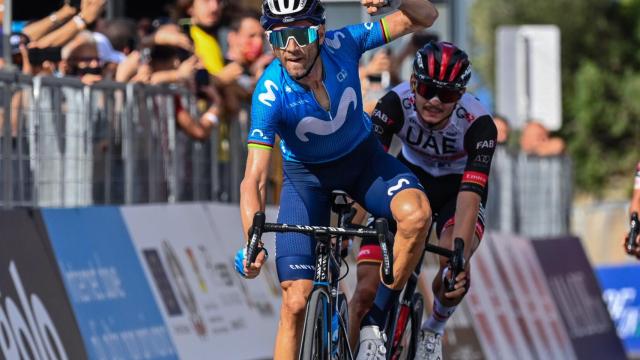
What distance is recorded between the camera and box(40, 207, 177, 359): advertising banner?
380 inches

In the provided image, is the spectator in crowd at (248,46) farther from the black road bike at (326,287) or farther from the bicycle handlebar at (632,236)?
the black road bike at (326,287)

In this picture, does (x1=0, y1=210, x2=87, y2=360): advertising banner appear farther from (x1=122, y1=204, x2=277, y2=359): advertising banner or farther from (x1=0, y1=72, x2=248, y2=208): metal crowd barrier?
(x1=122, y1=204, x2=277, y2=359): advertising banner

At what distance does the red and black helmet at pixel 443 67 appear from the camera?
30.2 feet

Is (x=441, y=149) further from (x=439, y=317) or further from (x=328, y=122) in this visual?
(x=328, y=122)

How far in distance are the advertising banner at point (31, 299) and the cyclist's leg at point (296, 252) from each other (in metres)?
1.69

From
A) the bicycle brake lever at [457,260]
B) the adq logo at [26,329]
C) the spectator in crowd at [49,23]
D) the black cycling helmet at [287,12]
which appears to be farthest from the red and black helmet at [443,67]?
the spectator in crowd at [49,23]

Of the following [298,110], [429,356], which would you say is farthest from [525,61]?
[298,110]

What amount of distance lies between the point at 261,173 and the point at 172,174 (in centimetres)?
385

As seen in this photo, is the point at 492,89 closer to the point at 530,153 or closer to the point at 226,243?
the point at 530,153

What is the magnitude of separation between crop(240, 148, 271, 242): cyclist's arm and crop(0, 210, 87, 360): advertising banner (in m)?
1.77

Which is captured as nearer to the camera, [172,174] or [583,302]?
[172,174]

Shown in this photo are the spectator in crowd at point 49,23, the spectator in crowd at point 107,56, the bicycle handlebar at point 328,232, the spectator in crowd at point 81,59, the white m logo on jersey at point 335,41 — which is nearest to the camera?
the bicycle handlebar at point 328,232

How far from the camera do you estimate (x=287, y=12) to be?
8.12 metres

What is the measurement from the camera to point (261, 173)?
317 inches
